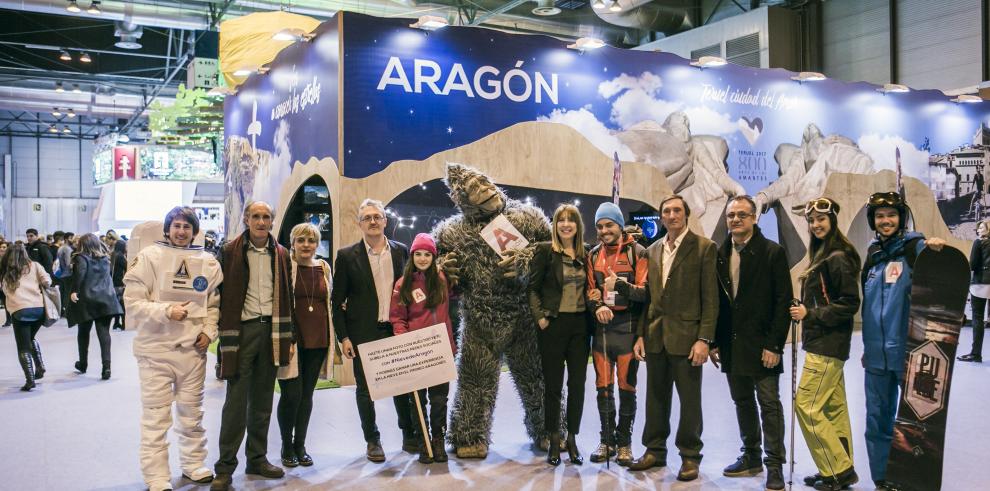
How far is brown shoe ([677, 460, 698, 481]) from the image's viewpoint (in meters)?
3.65

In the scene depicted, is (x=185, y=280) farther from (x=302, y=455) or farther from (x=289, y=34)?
(x=289, y=34)

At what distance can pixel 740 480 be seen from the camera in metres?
3.67

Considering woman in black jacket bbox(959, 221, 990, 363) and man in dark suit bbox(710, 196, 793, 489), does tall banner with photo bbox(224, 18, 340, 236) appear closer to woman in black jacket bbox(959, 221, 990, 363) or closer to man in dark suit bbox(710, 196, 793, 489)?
man in dark suit bbox(710, 196, 793, 489)

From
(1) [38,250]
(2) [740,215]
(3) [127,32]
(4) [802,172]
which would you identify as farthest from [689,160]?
(3) [127,32]

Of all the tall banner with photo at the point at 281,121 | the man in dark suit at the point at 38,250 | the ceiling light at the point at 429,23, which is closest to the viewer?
the ceiling light at the point at 429,23

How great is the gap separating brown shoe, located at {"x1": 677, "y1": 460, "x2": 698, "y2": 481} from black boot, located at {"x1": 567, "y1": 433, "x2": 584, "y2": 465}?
0.51 m

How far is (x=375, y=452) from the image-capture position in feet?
13.4

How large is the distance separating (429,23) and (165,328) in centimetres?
364

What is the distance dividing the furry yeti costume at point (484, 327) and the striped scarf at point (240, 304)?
88cm

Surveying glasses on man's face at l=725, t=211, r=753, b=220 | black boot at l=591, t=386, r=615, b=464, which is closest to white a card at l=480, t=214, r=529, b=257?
black boot at l=591, t=386, r=615, b=464

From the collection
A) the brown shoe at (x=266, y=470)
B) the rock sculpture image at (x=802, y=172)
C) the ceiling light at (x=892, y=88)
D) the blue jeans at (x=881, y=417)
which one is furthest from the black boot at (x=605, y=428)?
the ceiling light at (x=892, y=88)

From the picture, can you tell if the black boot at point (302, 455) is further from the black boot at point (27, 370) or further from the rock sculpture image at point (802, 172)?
the rock sculpture image at point (802, 172)

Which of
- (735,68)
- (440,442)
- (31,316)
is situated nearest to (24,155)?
(31,316)

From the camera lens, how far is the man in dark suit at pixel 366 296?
13.2ft
